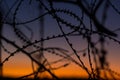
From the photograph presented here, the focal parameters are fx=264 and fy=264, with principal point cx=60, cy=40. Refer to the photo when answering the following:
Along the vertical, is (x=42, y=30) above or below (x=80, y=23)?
above

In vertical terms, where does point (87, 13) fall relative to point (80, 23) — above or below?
above

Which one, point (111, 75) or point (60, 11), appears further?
point (111, 75)

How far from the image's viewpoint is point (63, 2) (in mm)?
950

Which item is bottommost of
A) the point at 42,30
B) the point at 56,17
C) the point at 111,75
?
the point at 111,75

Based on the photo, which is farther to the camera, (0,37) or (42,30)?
(42,30)

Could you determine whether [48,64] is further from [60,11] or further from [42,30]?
[60,11]

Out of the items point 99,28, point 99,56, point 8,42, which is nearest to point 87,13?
point 99,28

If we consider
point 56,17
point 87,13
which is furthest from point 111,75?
point 56,17

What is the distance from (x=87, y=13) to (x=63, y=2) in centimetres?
10

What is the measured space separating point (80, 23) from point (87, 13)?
0.22 meters

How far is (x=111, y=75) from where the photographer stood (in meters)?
0.91

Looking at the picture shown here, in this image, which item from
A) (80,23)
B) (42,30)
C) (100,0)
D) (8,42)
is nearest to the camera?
(80,23)

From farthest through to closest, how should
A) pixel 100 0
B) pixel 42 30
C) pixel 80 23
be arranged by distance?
pixel 42 30, pixel 100 0, pixel 80 23

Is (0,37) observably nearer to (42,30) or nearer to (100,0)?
(42,30)
